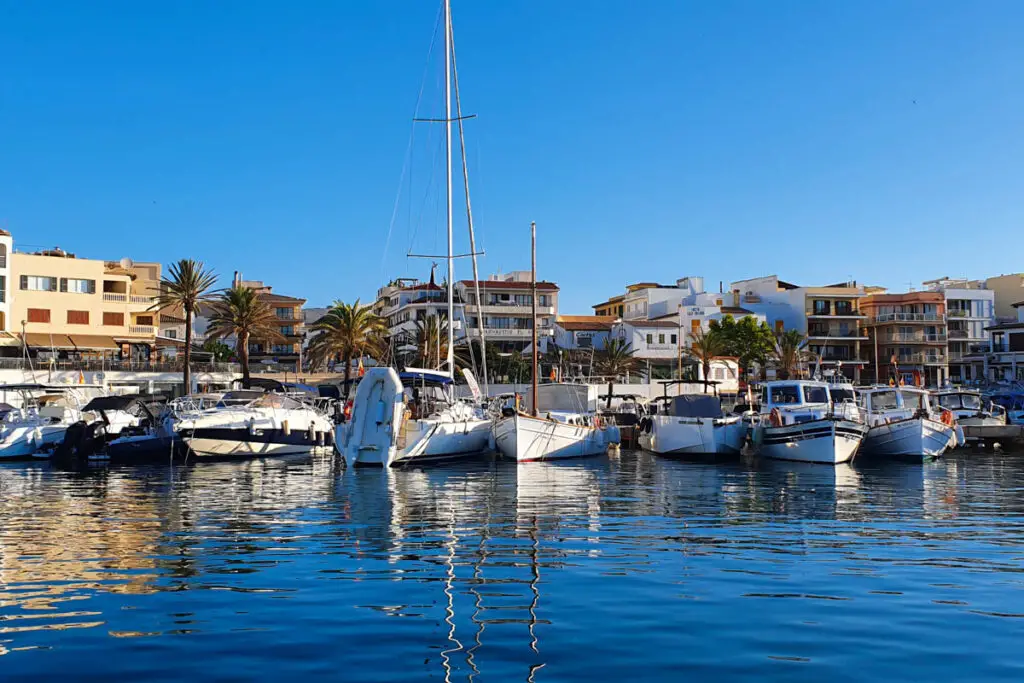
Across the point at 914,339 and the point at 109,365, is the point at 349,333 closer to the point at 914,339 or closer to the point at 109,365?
the point at 109,365

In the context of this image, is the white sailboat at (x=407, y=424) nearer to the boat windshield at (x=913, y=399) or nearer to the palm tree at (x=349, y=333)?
the boat windshield at (x=913, y=399)

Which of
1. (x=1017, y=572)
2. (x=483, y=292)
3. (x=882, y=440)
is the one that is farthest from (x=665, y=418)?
(x=483, y=292)

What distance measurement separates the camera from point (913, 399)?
46.6m

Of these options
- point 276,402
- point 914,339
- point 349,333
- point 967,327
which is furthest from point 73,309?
point 967,327

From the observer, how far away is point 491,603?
40.2 feet

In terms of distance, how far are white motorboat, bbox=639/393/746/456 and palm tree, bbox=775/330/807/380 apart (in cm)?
5260

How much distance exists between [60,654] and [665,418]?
36391 mm

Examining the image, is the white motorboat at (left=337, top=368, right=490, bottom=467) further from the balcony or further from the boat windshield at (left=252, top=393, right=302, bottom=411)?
the balcony

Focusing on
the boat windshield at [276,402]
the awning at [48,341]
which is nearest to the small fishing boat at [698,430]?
the boat windshield at [276,402]

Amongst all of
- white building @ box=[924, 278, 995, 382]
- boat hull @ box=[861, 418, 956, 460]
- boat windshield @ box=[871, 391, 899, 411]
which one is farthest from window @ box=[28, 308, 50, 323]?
white building @ box=[924, 278, 995, 382]

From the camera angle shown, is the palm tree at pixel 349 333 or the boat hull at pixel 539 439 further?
the palm tree at pixel 349 333

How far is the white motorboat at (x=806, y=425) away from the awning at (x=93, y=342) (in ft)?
187

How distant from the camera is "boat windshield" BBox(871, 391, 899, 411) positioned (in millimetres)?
46156

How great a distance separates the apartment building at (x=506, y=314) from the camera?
99938mm
